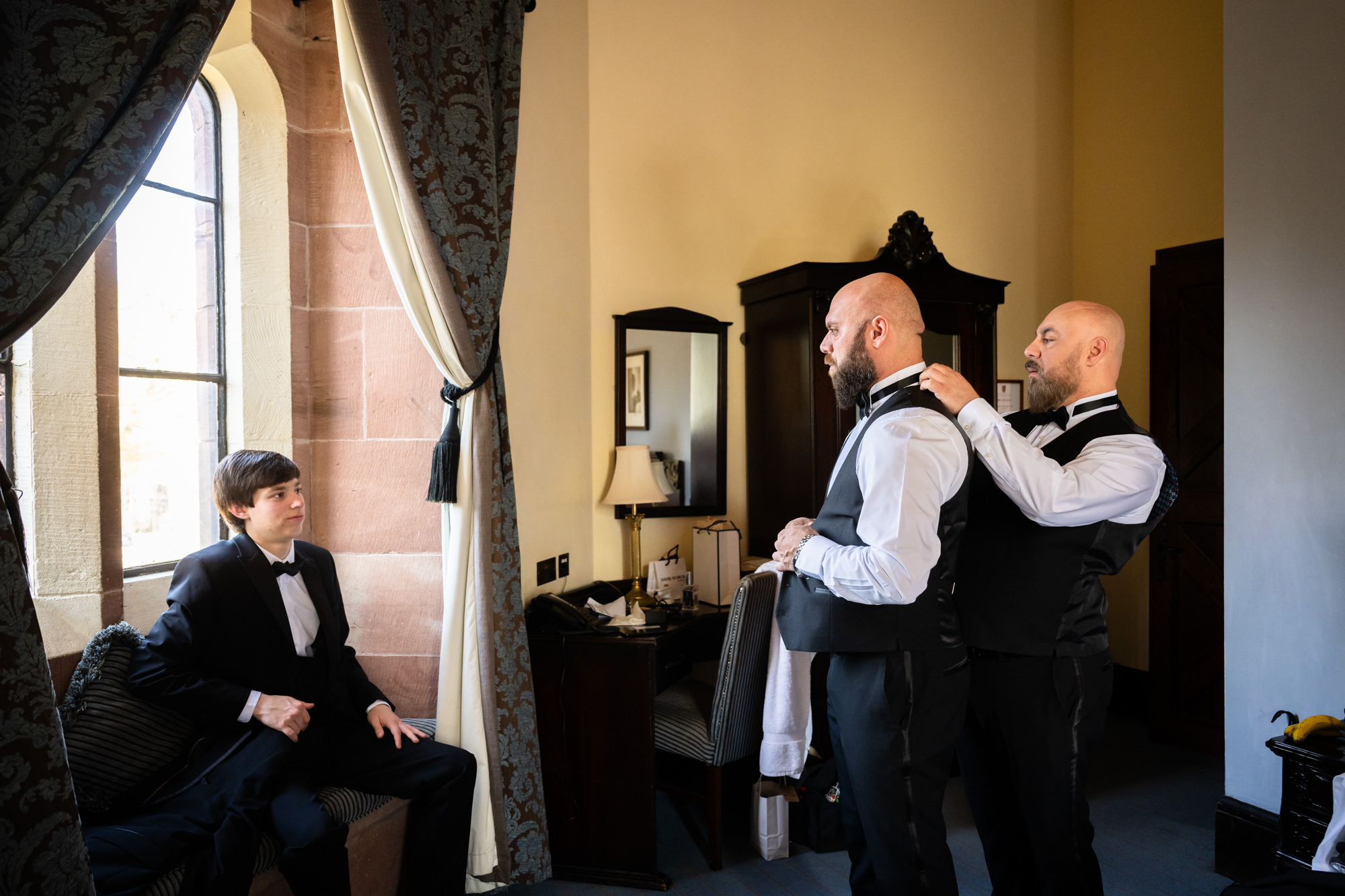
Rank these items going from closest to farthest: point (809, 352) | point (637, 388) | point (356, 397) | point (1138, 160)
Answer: point (356, 397) → point (809, 352) → point (637, 388) → point (1138, 160)

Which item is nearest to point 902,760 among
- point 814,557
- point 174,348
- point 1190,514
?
point 814,557

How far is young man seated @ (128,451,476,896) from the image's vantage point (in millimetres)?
2131

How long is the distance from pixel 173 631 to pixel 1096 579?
2.41 m

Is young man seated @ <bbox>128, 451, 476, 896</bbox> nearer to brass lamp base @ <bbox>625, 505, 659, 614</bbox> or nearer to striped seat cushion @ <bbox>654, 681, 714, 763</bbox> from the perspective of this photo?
striped seat cushion @ <bbox>654, 681, 714, 763</bbox>

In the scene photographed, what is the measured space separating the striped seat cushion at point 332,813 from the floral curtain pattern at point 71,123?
122cm

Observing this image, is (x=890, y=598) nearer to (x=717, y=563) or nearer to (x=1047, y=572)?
(x=1047, y=572)

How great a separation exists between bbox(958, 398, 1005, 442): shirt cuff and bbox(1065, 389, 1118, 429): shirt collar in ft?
1.06

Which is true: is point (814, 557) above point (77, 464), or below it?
below

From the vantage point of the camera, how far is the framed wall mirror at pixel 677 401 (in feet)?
12.3

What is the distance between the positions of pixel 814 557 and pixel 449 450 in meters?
1.26

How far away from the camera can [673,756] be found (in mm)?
3553

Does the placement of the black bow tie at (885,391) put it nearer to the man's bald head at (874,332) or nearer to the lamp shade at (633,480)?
the man's bald head at (874,332)

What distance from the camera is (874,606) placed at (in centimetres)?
200

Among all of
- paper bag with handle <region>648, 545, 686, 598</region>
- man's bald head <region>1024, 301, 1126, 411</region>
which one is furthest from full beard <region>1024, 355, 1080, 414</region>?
paper bag with handle <region>648, 545, 686, 598</region>
